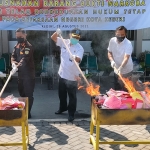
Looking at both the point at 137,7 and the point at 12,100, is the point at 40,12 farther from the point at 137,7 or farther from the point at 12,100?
the point at 12,100

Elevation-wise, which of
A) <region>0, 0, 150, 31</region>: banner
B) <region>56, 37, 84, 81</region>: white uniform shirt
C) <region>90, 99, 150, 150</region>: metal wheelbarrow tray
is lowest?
<region>90, 99, 150, 150</region>: metal wheelbarrow tray

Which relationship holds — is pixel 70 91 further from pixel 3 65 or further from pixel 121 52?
pixel 3 65

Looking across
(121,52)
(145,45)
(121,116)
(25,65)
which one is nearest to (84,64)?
(145,45)

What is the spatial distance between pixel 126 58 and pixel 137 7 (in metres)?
2.13

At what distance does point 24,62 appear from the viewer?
579 cm

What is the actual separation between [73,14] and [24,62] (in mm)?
2148

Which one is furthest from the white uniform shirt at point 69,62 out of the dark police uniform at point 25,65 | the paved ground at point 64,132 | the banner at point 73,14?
the banner at point 73,14

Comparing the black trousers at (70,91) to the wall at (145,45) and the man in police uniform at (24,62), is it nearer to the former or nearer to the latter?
the man in police uniform at (24,62)

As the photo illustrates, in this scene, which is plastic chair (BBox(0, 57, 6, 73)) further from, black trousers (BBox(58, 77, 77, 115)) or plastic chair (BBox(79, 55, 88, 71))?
black trousers (BBox(58, 77, 77, 115))

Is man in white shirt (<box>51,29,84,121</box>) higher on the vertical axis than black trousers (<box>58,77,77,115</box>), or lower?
higher

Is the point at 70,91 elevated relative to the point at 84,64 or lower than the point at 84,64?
lower

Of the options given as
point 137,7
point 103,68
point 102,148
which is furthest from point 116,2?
point 102,148

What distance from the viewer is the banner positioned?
702 centimetres

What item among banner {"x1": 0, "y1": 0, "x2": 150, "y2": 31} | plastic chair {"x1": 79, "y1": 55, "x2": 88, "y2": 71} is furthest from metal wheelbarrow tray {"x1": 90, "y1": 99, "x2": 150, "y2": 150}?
plastic chair {"x1": 79, "y1": 55, "x2": 88, "y2": 71}
